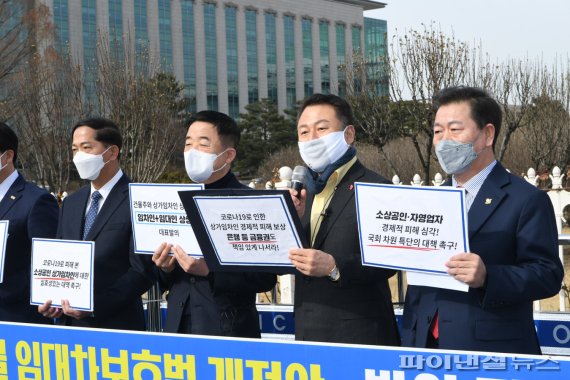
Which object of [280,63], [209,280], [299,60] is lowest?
[209,280]

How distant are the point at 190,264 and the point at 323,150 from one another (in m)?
0.79

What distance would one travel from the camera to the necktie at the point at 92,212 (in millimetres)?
4602

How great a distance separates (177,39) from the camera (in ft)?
239

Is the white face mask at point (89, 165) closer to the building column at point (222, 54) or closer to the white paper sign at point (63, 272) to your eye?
the white paper sign at point (63, 272)

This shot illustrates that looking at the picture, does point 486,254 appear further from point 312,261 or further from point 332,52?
point 332,52

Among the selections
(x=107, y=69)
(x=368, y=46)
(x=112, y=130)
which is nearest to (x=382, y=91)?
(x=107, y=69)

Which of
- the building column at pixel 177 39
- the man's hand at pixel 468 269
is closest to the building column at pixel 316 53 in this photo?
the building column at pixel 177 39

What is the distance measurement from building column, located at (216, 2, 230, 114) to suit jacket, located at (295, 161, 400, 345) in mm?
72617

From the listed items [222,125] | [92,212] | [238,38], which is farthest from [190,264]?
[238,38]

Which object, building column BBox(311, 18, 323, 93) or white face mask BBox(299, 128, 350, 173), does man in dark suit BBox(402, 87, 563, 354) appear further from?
building column BBox(311, 18, 323, 93)

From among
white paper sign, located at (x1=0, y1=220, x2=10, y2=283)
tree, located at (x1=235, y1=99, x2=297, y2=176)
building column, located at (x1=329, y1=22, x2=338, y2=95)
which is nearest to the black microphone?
white paper sign, located at (x1=0, y1=220, x2=10, y2=283)

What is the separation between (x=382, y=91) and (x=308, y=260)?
26995 mm

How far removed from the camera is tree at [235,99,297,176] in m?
56.7

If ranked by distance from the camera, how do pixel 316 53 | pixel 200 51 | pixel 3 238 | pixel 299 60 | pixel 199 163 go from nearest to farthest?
pixel 199 163 → pixel 3 238 → pixel 200 51 → pixel 299 60 → pixel 316 53
